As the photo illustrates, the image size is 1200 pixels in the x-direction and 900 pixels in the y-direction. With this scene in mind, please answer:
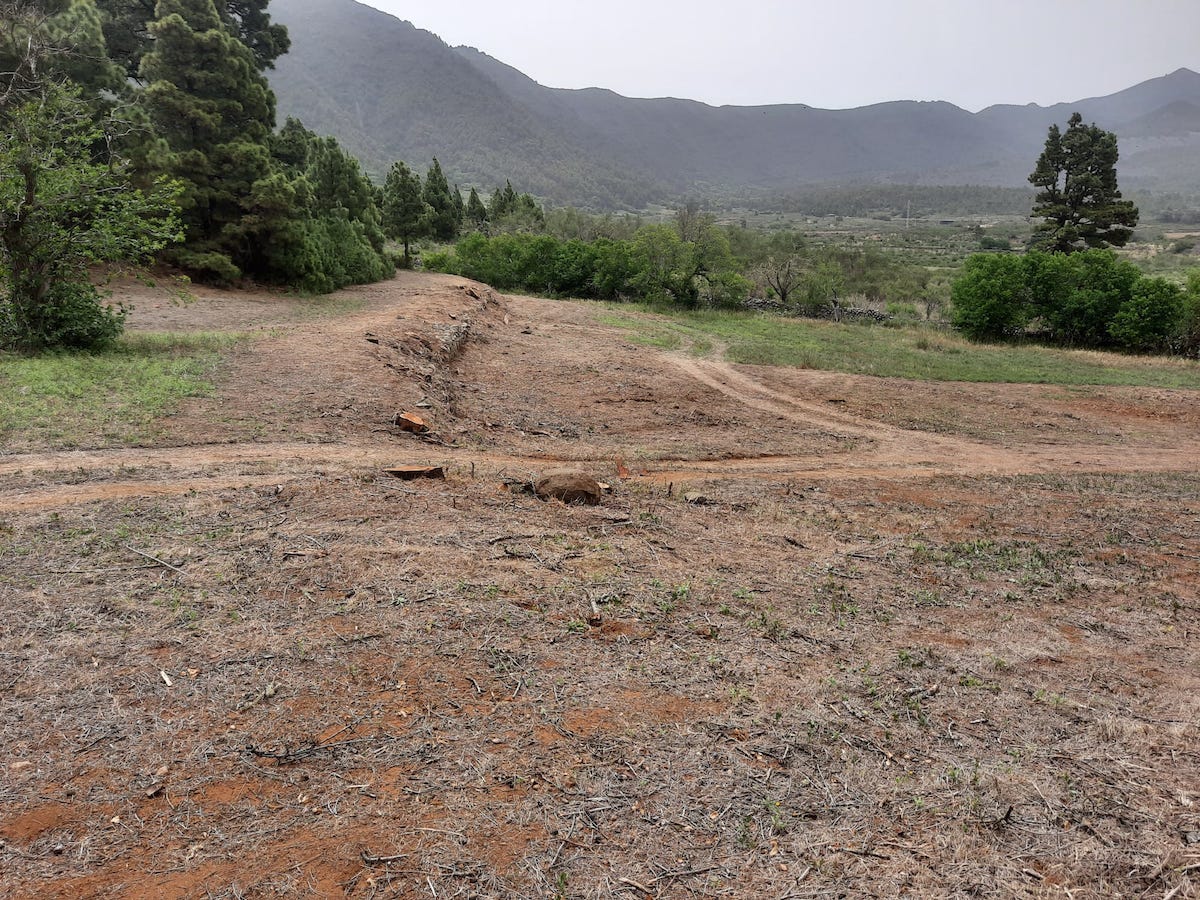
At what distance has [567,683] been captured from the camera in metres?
3.97

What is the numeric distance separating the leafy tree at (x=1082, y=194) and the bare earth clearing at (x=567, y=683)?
35375mm

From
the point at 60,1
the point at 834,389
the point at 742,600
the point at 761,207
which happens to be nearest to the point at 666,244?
the point at 834,389

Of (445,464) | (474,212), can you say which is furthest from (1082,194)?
(445,464)

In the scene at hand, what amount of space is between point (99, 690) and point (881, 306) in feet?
131

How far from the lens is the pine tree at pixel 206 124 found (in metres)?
18.8

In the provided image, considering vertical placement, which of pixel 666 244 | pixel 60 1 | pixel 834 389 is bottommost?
pixel 834 389

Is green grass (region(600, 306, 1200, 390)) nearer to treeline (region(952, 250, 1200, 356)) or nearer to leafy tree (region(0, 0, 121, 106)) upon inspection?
treeline (region(952, 250, 1200, 356))

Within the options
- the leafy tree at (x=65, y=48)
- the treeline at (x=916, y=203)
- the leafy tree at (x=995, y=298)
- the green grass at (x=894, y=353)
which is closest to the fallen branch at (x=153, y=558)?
the leafy tree at (x=65, y=48)

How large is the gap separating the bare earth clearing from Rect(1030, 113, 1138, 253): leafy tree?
116ft

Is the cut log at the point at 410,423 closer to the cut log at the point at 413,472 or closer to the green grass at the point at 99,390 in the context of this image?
the cut log at the point at 413,472

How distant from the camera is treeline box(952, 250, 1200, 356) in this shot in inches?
950

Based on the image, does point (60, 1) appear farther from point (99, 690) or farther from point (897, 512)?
point (897, 512)

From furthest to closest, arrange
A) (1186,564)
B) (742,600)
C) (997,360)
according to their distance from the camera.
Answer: (997,360) → (1186,564) → (742,600)

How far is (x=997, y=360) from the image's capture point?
72.6 feet
